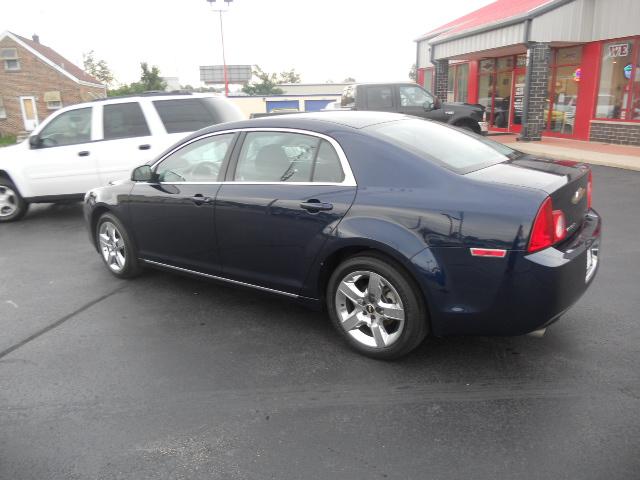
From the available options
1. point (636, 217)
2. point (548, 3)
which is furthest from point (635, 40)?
point (636, 217)

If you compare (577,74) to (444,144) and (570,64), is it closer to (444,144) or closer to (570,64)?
(570,64)

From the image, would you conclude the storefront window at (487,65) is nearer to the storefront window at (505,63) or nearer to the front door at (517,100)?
the storefront window at (505,63)

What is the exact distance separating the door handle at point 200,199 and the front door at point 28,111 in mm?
43806

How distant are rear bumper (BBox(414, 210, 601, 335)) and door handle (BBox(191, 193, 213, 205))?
6.13ft

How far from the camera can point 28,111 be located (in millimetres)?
41844

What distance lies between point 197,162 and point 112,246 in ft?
5.05

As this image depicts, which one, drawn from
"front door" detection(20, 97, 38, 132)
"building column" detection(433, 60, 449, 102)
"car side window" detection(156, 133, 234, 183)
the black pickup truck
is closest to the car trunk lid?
"car side window" detection(156, 133, 234, 183)

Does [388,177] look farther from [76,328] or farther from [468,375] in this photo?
[76,328]

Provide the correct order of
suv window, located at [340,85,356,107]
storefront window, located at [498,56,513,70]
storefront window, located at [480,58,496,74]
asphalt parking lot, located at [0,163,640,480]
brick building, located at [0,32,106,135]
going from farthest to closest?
brick building, located at [0,32,106,135], storefront window, located at [480,58,496,74], storefront window, located at [498,56,513,70], suv window, located at [340,85,356,107], asphalt parking lot, located at [0,163,640,480]

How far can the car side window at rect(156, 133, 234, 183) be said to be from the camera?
4.36 m

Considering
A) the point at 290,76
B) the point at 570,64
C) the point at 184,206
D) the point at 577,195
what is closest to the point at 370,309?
the point at 577,195

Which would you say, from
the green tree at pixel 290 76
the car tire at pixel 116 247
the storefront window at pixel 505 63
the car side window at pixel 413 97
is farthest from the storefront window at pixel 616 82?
the green tree at pixel 290 76

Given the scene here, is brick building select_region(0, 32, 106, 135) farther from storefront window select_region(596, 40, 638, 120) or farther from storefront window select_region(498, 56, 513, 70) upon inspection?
storefront window select_region(596, 40, 638, 120)

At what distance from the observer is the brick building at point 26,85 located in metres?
40.7
